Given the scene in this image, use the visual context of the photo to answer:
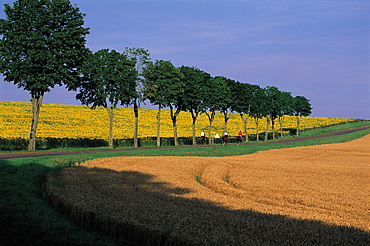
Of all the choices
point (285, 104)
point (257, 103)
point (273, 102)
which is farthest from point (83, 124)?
point (285, 104)

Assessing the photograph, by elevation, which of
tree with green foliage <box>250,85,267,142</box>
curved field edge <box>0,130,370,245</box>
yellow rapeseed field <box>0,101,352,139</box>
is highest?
tree with green foliage <box>250,85,267,142</box>

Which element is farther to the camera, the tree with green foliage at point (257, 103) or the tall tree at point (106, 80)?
the tree with green foliage at point (257, 103)

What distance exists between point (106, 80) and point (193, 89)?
23.7 m

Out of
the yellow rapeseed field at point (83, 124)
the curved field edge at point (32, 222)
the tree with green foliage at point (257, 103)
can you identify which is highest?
the tree with green foliage at point (257, 103)

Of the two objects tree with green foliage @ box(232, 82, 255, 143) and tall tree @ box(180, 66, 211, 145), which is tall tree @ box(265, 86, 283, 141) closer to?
tree with green foliage @ box(232, 82, 255, 143)

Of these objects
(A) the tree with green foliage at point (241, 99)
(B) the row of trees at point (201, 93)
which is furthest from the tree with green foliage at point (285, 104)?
(A) the tree with green foliage at point (241, 99)

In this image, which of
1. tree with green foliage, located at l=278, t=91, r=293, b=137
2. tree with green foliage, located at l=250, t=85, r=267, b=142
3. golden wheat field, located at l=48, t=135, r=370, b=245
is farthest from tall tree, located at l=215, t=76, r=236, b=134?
golden wheat field, located at l=48, t=135, r=370, b=245

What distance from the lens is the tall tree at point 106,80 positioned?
187 feet

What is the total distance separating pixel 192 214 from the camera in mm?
10891

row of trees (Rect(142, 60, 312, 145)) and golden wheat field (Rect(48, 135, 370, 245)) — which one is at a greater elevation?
row of trees (Rect(142, 60, 312, 145))

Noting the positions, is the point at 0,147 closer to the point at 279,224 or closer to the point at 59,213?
the point at 59,213

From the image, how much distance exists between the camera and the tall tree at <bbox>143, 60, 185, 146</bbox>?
213 feet

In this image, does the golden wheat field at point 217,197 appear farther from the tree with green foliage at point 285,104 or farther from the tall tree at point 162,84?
the tree with green foliage at point 285,104

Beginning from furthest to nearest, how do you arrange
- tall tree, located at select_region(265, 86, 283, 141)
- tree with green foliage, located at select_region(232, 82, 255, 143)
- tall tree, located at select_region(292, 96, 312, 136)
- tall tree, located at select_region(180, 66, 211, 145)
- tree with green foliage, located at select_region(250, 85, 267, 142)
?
tall tree, located at select_region(292, 96, 312, 136) → tall tree, located at select_region(265, 86, 283, 141) → tree with green foliage, located at select_region(250, 85, 267, 142) → tree with green foliage, located at select_region(232, 82, 255, 143) → tall tree, located at select_region(180, 66, 211, 145)
